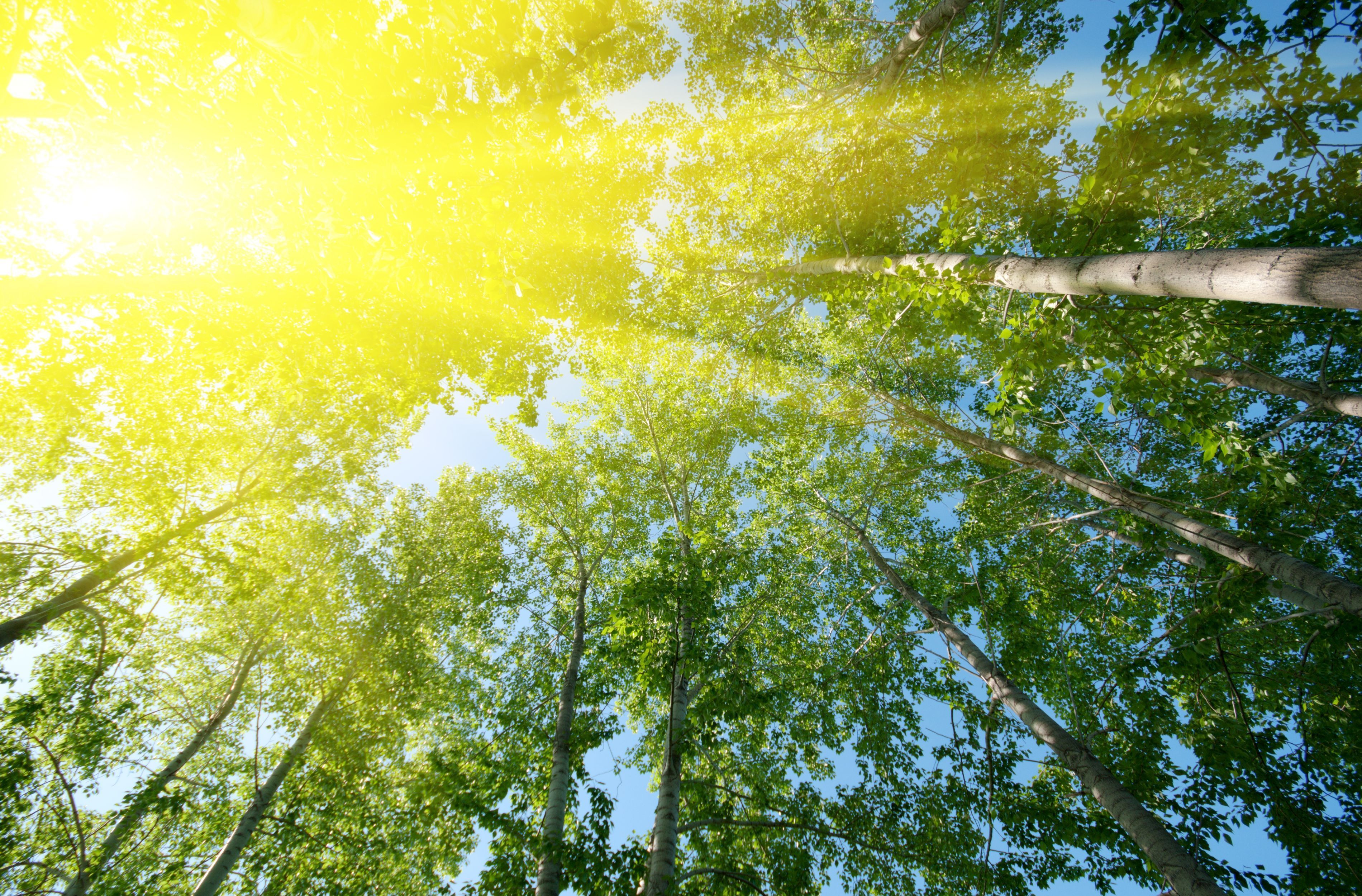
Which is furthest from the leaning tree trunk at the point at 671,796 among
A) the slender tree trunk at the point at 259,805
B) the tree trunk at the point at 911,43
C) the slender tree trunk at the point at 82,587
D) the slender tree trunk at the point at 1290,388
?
the tree trunk at the point at 911,43

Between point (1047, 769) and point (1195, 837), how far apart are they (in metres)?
1.73

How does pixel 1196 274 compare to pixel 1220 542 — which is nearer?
pixel 1196 274

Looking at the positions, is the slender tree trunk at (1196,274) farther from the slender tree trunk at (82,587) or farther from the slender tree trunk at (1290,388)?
the slender tree trunk at (82,587)

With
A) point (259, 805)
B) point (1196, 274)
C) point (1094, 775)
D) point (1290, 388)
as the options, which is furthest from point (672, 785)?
point (1290, 388)

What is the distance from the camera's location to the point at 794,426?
1123 centimetres

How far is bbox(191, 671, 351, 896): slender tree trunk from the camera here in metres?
6.23

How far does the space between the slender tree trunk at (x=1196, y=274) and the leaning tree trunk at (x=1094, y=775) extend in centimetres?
529

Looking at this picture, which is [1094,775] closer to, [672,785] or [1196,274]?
[672,785]

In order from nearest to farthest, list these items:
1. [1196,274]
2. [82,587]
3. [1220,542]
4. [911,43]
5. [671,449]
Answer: [1196,274], [1220,542], [82,587], [911,43], [671,449]

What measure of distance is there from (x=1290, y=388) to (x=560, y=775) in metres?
12.5

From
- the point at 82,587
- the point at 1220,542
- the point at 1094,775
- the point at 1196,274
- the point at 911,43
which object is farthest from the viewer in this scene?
the point at 911,43

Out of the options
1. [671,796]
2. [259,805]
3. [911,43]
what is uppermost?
[911,43]

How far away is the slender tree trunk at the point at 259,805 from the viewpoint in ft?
20.5

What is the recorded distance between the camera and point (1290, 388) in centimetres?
634
